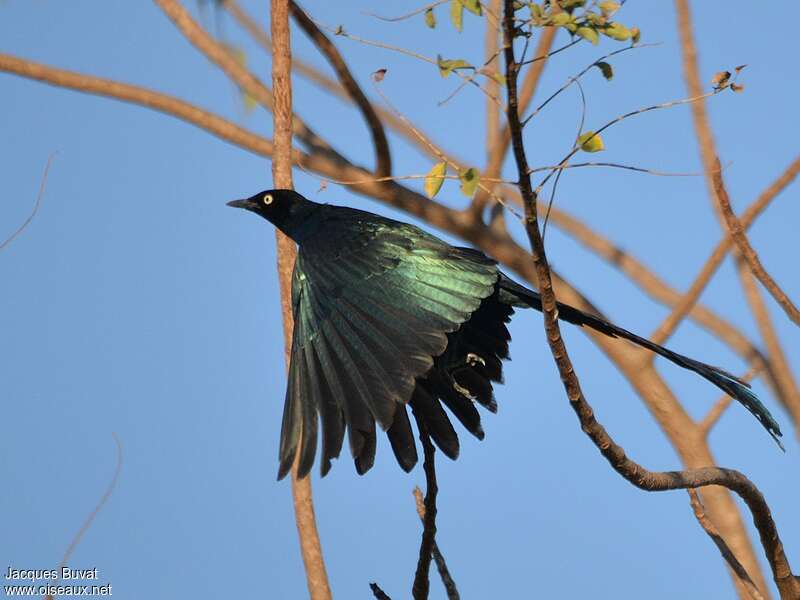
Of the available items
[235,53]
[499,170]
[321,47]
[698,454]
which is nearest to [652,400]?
[698,454]

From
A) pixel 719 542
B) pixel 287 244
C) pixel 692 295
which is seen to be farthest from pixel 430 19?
pixel 692 295

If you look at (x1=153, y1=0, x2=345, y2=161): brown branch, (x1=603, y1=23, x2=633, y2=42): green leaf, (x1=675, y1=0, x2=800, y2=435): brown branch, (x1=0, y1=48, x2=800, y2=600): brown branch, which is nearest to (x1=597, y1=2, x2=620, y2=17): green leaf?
(x1=603, y1=23, x2=633, y2=42): green leaf

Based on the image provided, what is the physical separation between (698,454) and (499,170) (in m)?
2.32

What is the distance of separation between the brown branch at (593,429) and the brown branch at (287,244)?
152 cm

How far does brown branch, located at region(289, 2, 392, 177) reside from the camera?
7.76 m

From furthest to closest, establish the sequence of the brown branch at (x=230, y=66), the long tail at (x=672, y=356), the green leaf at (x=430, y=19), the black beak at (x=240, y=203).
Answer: the brown branch at (x=230, y=66) → the black beak at (x=240, y=203) → the long tail at (x=672, y=356) → the green leaf at (x=430, y=19)

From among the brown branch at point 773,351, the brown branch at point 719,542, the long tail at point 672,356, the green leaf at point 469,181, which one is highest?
the brown branch at point 773,351

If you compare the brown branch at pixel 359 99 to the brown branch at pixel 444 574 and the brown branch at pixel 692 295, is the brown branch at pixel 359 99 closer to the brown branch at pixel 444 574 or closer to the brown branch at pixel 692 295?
the brown branch at pixel 692 295

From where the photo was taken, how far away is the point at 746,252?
5387 mm

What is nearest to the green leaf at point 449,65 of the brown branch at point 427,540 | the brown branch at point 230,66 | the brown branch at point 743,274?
the brown branch at point 427,540

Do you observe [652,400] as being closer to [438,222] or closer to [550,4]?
[438,222]

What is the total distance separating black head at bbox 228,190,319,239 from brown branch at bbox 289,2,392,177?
2017 millimetres

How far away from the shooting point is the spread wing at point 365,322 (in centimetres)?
401

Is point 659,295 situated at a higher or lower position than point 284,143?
higher
